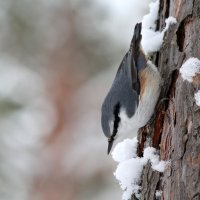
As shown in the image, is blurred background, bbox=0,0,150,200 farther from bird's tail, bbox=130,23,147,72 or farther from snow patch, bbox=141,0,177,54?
bird's tail, bbox=130,23,147,72

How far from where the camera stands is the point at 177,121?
1912 mm

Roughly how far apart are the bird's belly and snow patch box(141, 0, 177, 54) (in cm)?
9

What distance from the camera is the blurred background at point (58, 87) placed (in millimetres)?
4312

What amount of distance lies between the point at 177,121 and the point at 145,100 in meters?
0.23

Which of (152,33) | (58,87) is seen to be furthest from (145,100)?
(58,87)

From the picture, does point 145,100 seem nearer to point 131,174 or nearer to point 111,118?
point 111,118

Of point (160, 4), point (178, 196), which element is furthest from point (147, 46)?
point (178, 196)

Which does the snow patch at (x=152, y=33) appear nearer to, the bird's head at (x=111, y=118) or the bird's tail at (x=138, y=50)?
the bird's tail at (x=138, y=50)

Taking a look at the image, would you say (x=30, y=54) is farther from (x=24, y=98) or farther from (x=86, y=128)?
(x=86, y=128)

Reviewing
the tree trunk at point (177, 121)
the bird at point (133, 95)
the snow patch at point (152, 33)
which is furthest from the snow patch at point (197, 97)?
the snow patch at point (152, 33)

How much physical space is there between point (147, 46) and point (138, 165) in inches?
18.1

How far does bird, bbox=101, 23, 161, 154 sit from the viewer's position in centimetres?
210

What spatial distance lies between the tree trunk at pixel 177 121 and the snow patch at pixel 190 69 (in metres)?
0.02

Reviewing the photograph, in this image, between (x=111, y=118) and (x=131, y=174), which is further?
(x=111, y=118)
